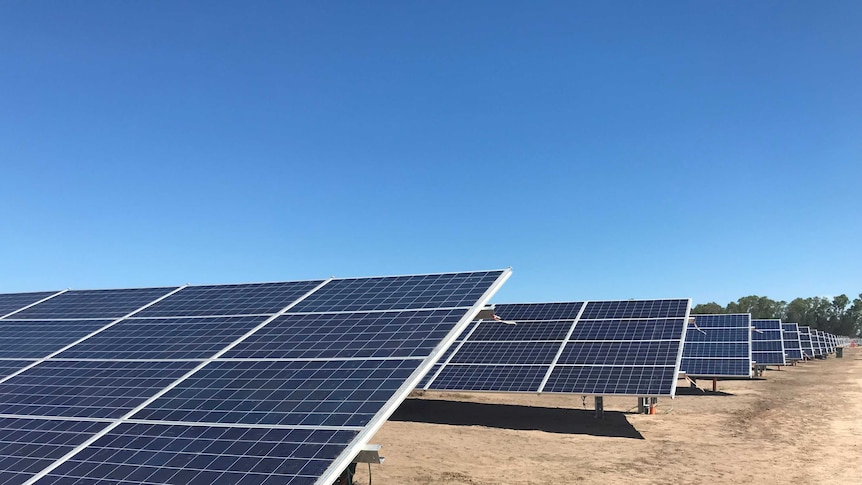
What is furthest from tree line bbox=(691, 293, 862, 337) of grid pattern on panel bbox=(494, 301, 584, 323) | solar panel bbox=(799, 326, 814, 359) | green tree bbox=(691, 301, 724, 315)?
grid pattern on panel bbox=(494, 301, 584, 323)

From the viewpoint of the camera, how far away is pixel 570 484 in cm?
1591

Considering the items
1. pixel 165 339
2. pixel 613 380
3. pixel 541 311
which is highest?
pixel 541 311

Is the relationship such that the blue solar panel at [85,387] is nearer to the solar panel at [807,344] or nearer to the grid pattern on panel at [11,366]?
the grid pattern on panel at [11,366]

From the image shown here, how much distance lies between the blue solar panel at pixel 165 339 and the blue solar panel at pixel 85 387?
0.59 metres

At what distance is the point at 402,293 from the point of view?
645 inches

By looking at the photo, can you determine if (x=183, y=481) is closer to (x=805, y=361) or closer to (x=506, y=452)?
(x=506, y=452)

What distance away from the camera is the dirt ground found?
16.9 meters

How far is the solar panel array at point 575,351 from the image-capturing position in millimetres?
23266

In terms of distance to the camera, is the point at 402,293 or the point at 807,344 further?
the point at 807,344

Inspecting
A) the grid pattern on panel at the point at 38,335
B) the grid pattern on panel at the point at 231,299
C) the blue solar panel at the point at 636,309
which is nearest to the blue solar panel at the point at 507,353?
the blue solar panel at the point at 636,309

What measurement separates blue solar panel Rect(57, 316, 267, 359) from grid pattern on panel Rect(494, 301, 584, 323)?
18057 millimetres

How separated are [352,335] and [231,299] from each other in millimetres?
7165

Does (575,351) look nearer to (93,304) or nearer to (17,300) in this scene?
(93,304)

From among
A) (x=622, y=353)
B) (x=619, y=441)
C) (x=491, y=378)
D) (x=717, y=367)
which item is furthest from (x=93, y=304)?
(x=717, y=367)
